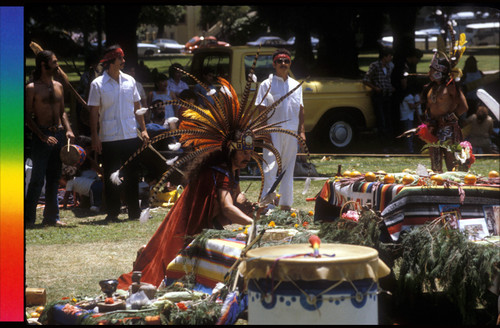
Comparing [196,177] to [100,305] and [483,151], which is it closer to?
[100,305]

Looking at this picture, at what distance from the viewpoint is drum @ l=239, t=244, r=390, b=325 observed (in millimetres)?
3863

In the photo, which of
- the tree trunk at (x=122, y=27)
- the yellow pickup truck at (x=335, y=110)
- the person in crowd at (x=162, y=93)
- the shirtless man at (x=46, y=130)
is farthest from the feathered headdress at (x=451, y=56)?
the tree trunk at (x=122, y=27)

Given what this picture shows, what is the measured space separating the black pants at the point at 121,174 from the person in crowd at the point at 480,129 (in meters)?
7.48

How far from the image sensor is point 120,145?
9.22 metres

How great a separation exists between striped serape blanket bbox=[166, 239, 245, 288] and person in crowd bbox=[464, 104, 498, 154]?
10.1 m

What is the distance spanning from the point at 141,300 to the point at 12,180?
1.11 meters

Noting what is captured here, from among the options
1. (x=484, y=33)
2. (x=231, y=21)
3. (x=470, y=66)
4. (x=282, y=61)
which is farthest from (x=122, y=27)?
(x=484, y=33)

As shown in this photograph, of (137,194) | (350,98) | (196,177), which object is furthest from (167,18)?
(196,177)

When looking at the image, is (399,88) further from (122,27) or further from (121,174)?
(121,174)

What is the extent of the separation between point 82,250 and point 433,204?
12.1 ft

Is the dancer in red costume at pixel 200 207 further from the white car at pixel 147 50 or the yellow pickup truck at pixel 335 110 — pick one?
the white car at pixel 147 50

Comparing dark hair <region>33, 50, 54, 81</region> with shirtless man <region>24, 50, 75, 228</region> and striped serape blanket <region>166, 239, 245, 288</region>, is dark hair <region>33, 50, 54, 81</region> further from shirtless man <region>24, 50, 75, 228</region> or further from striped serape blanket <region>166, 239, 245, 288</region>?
striped serape blanket <region>166, 239, 245, 288</region>

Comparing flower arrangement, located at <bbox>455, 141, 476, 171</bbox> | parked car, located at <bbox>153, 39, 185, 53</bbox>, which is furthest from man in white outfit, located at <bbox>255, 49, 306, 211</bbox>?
parked car, located at <bbox>153, 39, 185, 53</bbox>

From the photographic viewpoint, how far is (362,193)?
6.52 meters
